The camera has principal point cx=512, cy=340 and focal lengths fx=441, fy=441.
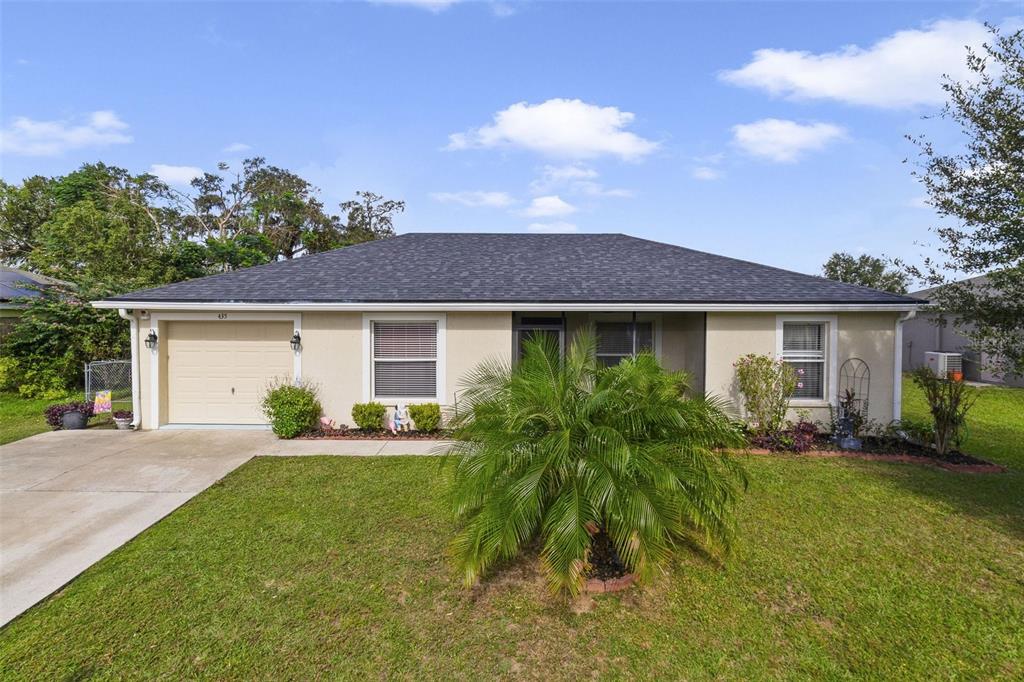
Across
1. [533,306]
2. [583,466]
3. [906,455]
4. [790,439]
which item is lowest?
[906,455]

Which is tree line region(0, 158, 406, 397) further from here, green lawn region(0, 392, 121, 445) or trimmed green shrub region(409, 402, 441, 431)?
trimmed green shrub region(409, 402, 441, 431)

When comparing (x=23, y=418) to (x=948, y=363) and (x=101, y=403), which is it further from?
(x=948, y=363)

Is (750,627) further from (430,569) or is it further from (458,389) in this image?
(458,389)

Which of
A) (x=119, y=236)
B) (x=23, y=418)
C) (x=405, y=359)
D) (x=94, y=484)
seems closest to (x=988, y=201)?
(x=405, y=359)

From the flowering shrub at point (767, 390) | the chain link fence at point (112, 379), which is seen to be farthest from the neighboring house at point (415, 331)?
the chain link fence at point (112, 379)

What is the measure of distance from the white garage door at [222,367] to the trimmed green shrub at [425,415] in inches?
112

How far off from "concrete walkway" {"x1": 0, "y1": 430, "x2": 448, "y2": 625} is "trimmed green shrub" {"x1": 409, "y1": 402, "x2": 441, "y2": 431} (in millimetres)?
469

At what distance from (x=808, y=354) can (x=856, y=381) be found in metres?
1.04

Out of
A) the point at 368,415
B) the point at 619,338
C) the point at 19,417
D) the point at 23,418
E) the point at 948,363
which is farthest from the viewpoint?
the point at 948,363

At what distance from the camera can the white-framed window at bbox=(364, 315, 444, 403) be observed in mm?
8906

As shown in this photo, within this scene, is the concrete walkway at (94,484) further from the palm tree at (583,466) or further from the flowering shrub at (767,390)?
the flowering shrub at (767,390)

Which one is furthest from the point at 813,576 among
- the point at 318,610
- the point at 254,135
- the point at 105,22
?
the point at 254,135

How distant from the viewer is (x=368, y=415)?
866 centimetres

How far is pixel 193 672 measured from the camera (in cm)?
286
